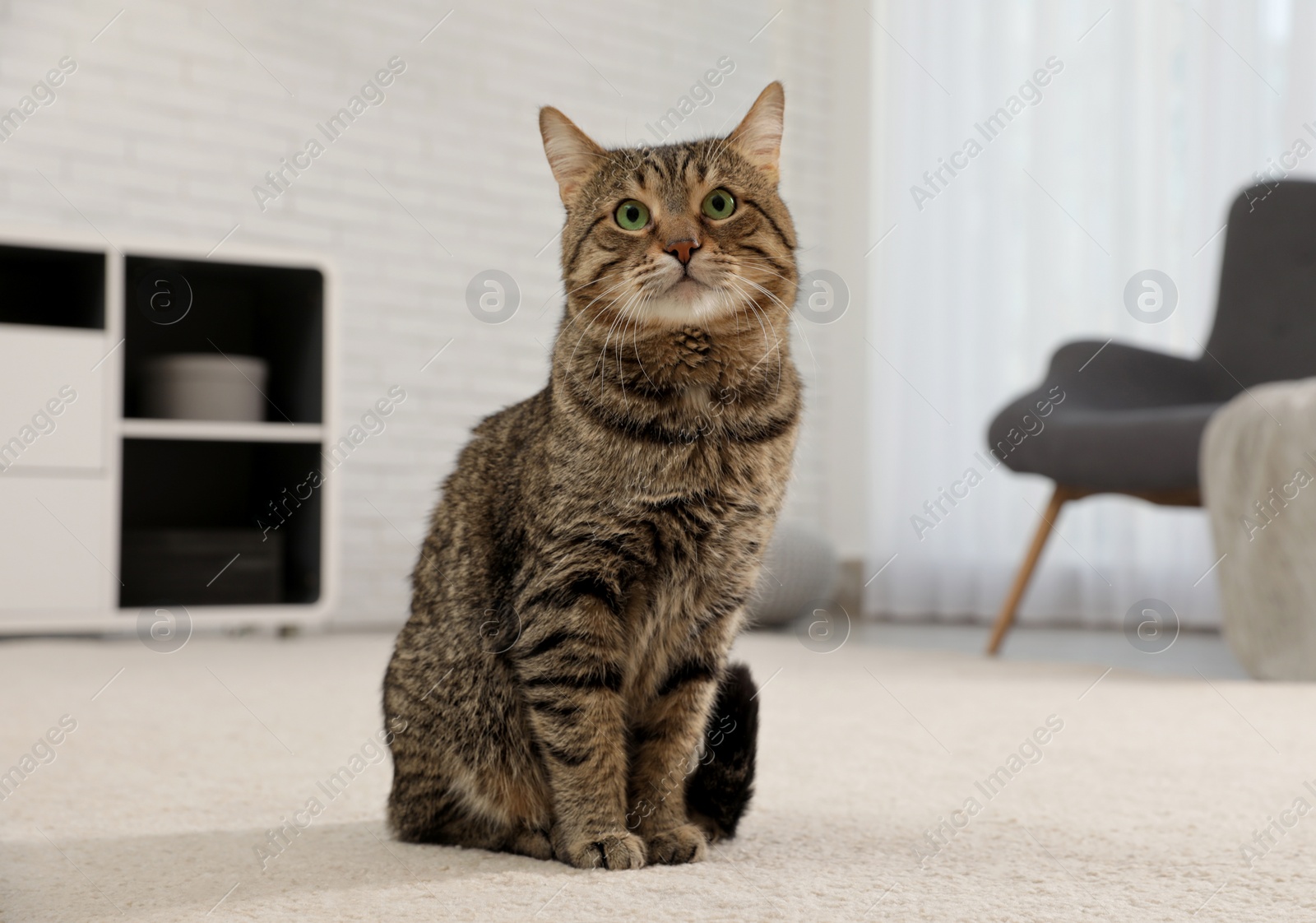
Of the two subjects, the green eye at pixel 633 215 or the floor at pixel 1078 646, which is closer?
the green eye at pixel 633 215

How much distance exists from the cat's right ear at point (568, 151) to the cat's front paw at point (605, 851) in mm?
665

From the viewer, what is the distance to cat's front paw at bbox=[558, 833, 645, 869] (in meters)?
1.09

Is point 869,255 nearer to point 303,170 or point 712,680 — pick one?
point 303,170

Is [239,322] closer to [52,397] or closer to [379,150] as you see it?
[52,397]

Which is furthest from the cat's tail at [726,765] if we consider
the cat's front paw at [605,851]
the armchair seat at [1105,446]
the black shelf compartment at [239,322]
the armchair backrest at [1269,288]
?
the armchair backrest at [1269,288]

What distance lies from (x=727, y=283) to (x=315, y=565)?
2.52 metres

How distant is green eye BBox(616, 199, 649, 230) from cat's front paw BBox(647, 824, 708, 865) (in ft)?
2.01

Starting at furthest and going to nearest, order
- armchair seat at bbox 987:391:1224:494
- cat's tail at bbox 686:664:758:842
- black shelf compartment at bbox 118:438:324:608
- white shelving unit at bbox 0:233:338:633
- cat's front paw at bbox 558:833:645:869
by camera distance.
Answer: black shelf compartment at bbox 118:438:324:608 → white shelving unit at bbox 0:233:338:633 → armchair seat at bbox 987:391:1224:494 → cat's tail at bbox 686:664:758:842 → cat's front paw at bbox 558:833:645:869

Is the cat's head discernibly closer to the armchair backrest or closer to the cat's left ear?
the cat's left ear

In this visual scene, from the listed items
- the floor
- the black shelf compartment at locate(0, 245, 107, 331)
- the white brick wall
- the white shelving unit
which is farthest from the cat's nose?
the black shelf compartment at locate(0, 245, 107, 331)

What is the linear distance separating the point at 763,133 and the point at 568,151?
0.22 metres

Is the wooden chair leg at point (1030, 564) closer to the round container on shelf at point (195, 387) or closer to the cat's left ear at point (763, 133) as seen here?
the cat's left ear at point (763, 133)

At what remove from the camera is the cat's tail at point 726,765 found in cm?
124

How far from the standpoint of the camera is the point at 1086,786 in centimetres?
150
